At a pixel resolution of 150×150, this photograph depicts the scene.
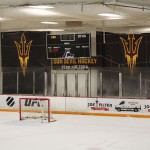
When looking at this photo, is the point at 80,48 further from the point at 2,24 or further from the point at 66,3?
the point at 66,3

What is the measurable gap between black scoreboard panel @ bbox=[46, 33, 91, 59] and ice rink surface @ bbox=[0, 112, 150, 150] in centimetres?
404

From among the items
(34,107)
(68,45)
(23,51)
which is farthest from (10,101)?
(23,51)

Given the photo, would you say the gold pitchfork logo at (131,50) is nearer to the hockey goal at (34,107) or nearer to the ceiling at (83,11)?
the ceiling at (83,11)

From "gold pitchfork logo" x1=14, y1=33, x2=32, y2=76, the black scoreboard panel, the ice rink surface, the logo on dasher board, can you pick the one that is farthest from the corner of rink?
"gold pitchfork logo" x1=14, y1=33, x2=32, y2=76

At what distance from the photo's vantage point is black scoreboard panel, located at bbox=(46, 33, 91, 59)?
66.3 feet

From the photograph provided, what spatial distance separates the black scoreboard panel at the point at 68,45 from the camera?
2022 centimetres

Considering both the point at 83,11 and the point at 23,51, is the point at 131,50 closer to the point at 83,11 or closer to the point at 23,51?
the point at 23,51

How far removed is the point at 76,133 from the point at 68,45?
781 cm

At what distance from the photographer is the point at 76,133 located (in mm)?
13234

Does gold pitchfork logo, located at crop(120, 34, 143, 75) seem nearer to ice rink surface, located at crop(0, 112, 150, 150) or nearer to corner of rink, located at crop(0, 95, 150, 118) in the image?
corner of rink, located at crop(0, 95, 150, 118)

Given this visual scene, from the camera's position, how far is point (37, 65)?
81.8ft

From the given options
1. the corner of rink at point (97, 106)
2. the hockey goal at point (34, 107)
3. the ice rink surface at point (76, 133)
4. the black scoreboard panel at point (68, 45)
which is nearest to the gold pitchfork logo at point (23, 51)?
the black scoreboard panel at point (68, 45)

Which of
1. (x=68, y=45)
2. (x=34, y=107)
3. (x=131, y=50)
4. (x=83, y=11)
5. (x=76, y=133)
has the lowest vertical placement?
(x=76, y=133)

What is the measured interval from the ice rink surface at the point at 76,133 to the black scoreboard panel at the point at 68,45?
404cm
